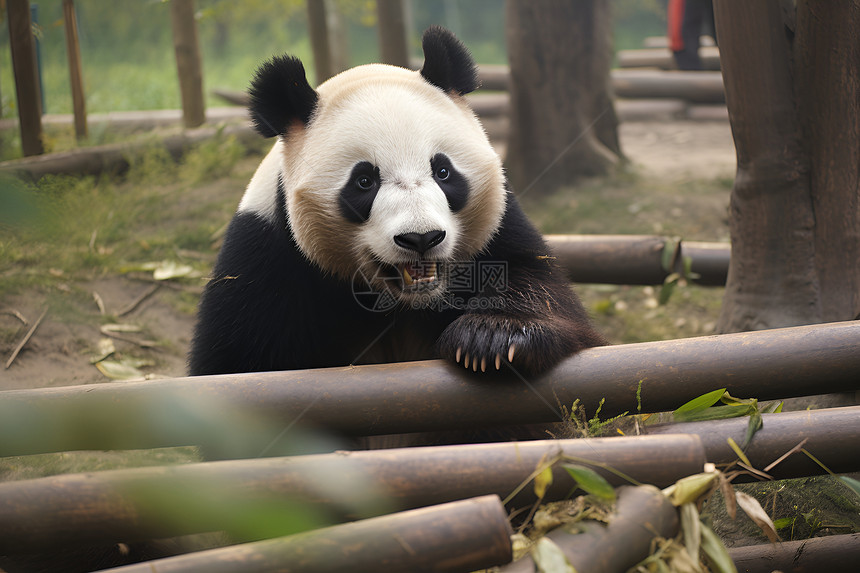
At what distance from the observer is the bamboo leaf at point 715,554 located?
176 cm

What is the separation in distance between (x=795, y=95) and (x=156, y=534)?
289 centimetres

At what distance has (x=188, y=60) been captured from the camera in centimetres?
626

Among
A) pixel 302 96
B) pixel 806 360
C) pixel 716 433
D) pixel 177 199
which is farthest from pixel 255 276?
pixel 177 199

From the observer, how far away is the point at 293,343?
2.60 m

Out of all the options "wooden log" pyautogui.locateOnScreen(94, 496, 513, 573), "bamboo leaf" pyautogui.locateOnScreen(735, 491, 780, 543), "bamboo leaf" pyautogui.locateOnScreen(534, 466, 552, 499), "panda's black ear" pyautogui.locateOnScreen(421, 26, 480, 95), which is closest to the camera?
"wooden log" pyautogui.locateOnScreen(94, 496, 513, 573)

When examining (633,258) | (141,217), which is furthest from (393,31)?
(633,258)

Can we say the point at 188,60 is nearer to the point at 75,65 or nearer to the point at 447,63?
the point at 75,65

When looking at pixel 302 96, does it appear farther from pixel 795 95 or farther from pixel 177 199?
pixel 177 199

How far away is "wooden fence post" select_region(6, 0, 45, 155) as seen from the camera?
3.81 meters

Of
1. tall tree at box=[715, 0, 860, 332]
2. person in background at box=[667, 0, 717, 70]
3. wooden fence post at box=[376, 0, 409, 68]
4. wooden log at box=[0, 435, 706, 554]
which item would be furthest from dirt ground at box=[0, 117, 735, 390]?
person in background at box=[667, 0, 717, 70]

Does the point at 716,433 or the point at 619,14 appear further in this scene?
the point at 619,14

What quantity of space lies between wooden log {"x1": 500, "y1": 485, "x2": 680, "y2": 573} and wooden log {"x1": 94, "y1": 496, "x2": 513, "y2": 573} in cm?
16

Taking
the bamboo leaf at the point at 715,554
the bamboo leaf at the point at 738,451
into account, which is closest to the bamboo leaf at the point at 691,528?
the bamboo leaf at the point at 715,554
